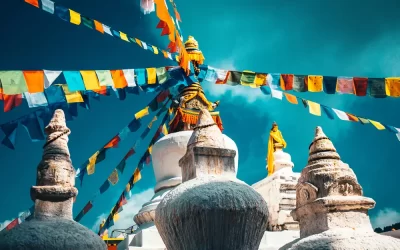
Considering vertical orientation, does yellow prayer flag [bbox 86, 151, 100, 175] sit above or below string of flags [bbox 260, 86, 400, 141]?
below

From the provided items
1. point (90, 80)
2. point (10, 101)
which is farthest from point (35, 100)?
point (90, 80)

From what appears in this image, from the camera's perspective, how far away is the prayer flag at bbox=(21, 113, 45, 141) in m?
6.20

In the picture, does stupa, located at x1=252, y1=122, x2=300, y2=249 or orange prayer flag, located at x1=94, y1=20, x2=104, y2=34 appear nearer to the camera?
stupa, located at x1=252, y1=122, x2=300, y2=249

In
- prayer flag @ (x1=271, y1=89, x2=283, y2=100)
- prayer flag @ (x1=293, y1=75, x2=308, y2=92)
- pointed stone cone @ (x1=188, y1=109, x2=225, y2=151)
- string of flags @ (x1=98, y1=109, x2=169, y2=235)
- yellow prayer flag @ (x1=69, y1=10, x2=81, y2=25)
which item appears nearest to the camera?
pointed stone cone @ (x1=188, y1=109, x2=225, y2=151)

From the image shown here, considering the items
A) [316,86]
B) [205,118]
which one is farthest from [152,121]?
[205,118]

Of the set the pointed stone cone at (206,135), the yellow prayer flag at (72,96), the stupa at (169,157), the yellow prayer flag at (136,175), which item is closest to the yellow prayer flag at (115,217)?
the yellow prayer flag at (136,175)

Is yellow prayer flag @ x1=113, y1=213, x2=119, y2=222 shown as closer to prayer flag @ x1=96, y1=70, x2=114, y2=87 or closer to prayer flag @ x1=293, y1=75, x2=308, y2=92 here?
prayer flag @ x1=96, y1=70, x2=114, y2=87

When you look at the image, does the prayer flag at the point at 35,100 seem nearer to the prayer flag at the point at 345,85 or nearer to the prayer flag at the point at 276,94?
the prayer flag at the point at 276,94

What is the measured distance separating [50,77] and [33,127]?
128 cm

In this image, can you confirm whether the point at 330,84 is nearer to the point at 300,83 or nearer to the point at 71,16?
the point at 300,83

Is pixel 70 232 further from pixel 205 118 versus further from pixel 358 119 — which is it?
pixel 358 119

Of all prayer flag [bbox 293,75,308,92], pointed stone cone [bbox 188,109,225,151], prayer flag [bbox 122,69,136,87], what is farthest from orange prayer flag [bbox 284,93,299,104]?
pointed stone cone [bbox 188,109,225,151]

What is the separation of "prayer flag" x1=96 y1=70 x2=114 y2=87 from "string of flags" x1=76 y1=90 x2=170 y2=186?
9.73ft

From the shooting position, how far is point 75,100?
Result: 6586 mm
